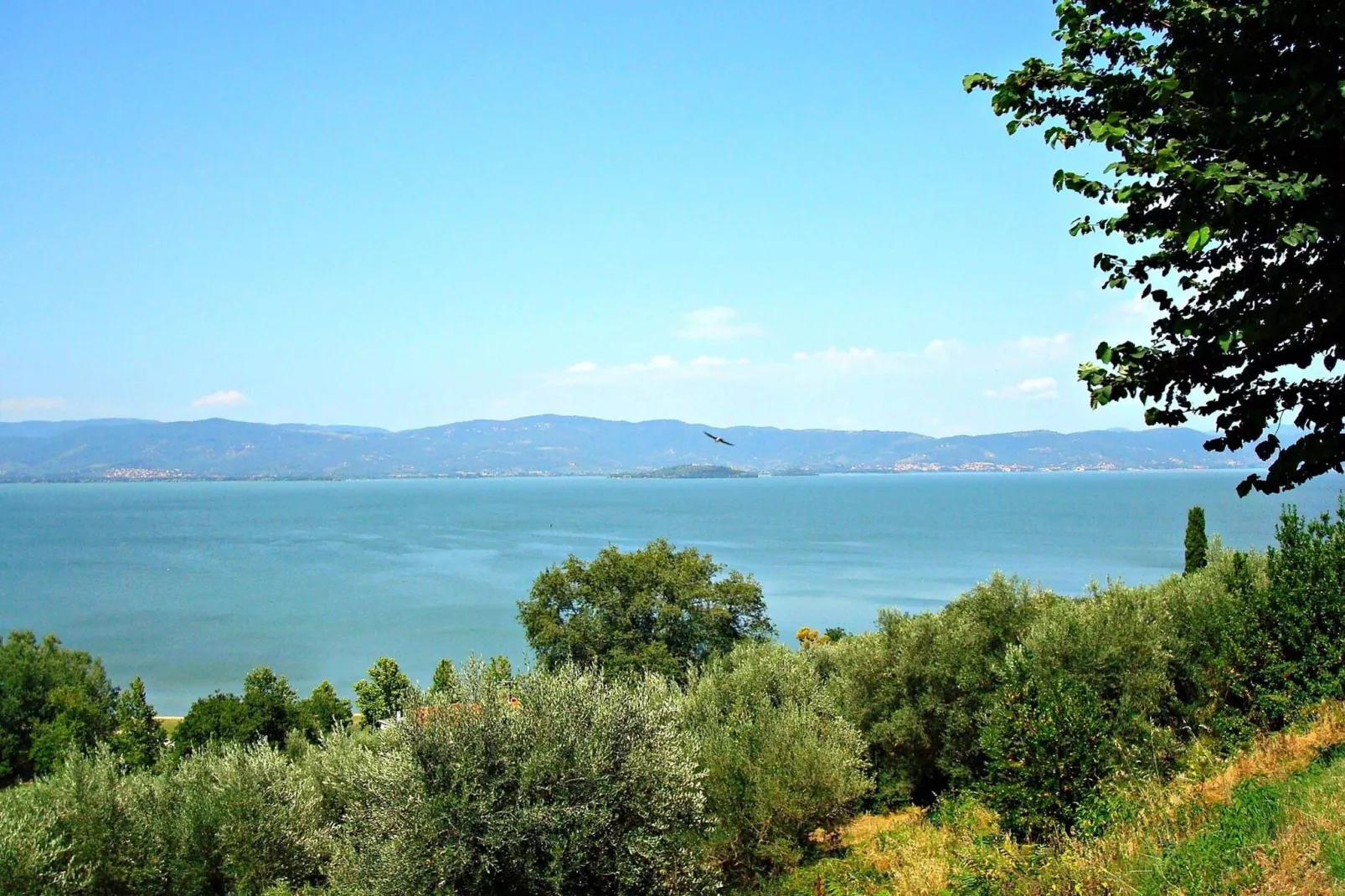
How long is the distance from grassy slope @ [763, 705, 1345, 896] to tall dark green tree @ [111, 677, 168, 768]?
103 ft

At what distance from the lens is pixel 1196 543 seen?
1441 inches

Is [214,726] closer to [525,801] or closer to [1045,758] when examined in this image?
[525,801]

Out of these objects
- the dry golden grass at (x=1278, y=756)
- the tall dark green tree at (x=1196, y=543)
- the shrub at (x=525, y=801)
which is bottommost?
the shrub at (x=525, y=801)

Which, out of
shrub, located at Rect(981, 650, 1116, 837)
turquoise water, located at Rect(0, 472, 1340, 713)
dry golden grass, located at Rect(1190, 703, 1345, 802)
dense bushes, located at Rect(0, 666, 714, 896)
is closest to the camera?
dry golden grass, located at Rect(1190, 703, 1345, 802)

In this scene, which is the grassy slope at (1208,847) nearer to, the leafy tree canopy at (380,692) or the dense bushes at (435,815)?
the dense bushes at (435,815)

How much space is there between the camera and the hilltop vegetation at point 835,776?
1134 cm

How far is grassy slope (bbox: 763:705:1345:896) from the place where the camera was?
7391 mm

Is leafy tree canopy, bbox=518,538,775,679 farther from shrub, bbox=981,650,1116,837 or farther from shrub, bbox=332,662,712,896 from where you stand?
shrub, bbox=981,650,1116,837

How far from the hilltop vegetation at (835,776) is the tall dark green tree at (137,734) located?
9.27 meters

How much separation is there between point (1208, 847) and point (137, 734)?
3987 cm

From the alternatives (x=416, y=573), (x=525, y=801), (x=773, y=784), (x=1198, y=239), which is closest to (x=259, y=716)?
(x=773, y=784)

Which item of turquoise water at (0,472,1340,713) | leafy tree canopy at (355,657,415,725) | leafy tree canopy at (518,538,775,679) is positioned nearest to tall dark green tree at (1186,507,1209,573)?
leafy tree canopy at (518,538,775,679)

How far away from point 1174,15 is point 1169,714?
1989cm

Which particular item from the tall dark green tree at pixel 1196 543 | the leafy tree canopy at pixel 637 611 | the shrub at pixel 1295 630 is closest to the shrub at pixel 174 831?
the shrub at pixel 1295 630
